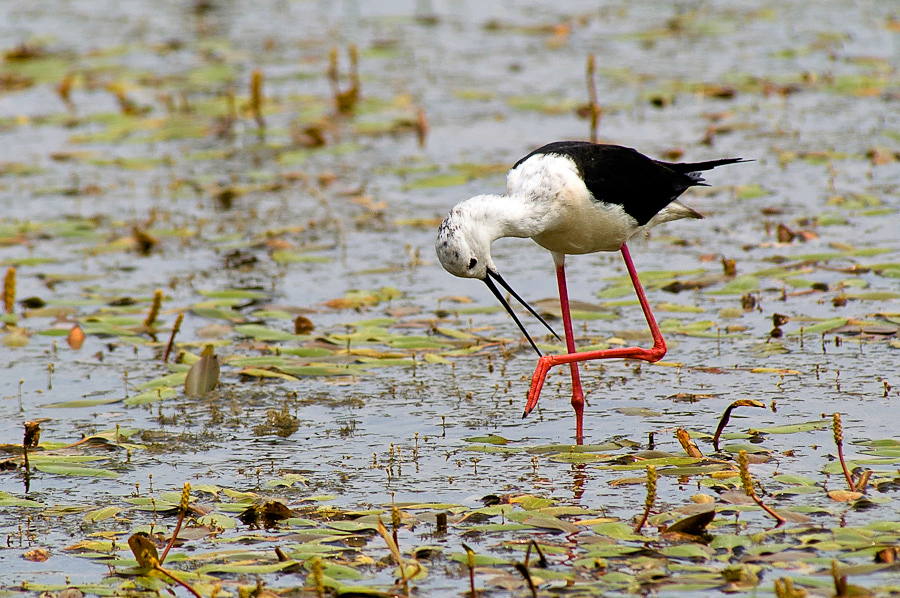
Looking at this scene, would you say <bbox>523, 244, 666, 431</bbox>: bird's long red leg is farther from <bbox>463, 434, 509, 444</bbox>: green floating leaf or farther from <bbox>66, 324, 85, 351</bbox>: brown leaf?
<bbox>66, 324, 85, 351</bbox>: brown leaf

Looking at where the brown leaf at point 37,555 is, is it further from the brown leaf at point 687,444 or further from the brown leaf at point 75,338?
the brown leaf at point 75,338

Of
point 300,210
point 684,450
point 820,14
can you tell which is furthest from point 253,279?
point 820,14

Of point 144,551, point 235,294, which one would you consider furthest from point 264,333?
point 144,551

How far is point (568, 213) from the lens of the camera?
5.48m


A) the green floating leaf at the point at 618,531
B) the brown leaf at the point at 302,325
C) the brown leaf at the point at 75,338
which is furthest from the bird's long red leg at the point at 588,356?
the brown leaf at the point at 75,338

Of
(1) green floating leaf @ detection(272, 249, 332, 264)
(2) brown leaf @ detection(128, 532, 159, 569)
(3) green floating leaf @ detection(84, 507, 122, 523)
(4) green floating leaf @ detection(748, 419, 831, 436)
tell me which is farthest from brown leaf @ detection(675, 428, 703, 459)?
(1) green floating leaf @ detection(272, 249, 332, 264)

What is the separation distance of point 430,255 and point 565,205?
9.58ft

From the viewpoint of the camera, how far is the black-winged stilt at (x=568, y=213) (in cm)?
516

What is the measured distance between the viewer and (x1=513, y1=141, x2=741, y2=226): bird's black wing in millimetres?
5582

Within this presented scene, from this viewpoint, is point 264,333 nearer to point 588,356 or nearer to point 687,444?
point 588,356

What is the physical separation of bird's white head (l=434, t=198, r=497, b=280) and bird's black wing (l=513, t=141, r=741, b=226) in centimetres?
58

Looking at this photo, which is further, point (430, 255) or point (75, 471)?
point (430, 255)

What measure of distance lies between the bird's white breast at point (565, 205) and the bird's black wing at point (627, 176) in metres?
0.04

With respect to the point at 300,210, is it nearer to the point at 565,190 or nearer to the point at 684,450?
the point at 565,190
